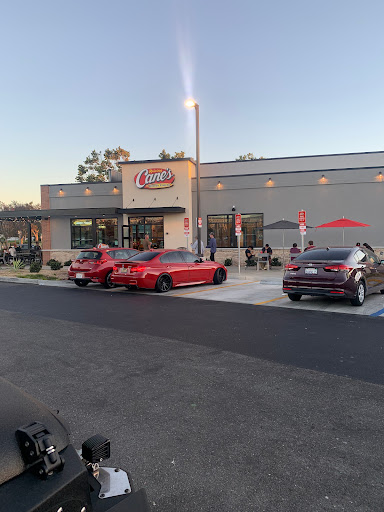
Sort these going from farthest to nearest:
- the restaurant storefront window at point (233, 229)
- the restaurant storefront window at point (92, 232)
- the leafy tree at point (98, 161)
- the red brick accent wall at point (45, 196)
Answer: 1. the leafy tree at point (98, 161)
2. the red brick accent wall at point (45, 196)
3. the restaurant storefront window at point (92, 232)
4. the restaurant storefront window at point (233, 229)

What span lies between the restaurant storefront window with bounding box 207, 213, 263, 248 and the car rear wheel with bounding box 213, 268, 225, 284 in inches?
425

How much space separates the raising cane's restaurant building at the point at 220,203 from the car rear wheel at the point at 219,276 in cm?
840

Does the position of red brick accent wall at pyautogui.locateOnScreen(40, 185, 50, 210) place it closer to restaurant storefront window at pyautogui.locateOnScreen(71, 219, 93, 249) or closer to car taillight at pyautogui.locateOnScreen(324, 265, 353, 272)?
restaurant storefront window at pyautogui.locateOnScreen(71, 219, 93, 249)

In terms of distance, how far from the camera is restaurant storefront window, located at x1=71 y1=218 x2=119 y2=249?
2861 cm

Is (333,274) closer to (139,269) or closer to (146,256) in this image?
(139,269)

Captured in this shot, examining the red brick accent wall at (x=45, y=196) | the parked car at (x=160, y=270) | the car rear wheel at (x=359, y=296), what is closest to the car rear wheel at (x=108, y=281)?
the parked car at (x=160, y=270)

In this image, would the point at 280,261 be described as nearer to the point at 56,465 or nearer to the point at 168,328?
the point at 168,328

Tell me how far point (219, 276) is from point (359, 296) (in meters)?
6.07

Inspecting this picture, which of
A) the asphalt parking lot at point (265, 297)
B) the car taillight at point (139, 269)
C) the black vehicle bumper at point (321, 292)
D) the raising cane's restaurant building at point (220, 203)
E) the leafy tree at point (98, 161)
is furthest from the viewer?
the leafy tree at point (98, 161)

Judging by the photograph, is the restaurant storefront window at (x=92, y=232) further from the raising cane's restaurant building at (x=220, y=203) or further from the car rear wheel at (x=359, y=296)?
the car rear wheel at (x=359, y=296)

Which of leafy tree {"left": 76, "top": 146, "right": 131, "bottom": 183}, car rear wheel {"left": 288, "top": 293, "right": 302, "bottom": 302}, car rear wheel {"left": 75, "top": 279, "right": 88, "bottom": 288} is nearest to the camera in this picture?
car rear wheel {"left": 288, "top": 293, "right": 302, "bottom": 302}

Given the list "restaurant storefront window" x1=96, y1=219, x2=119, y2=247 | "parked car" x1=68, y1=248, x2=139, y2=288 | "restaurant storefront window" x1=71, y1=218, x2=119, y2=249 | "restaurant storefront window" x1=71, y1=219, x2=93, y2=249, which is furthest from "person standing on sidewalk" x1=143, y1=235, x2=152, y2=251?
"restaurant storefront window" x1=71, y1=219, x2=93, y2=249

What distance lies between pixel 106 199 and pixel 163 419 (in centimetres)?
2635

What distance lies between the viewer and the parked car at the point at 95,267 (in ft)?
46.6
